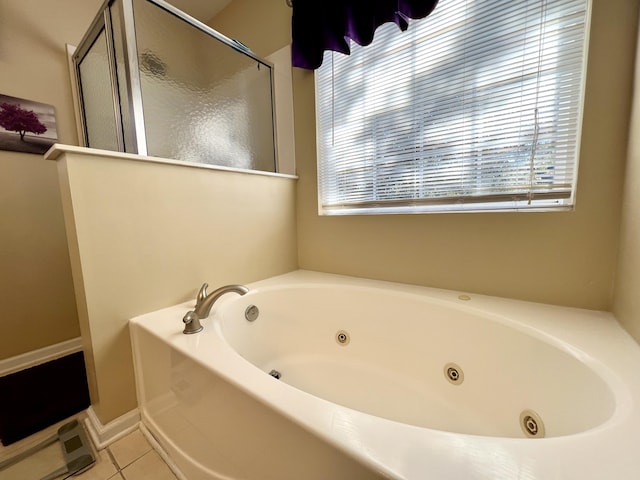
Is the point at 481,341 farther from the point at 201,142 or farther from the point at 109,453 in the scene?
the point at 201,142

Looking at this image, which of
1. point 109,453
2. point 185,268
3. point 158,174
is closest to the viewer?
point 109,453

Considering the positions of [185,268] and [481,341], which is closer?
[481,341]

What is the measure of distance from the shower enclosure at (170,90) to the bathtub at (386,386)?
813 millimetres

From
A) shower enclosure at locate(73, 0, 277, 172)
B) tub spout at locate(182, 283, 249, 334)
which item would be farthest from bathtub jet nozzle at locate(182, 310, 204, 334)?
shower enclosure at locate(73, 0, 277, 172)

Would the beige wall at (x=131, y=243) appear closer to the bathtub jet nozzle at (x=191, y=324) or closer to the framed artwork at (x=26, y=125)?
the bathtub jet nozzle at (x=191, y=324)

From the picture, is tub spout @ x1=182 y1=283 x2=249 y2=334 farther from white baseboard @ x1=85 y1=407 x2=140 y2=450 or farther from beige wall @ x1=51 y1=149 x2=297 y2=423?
white baseboard @ x1=85 y1=407 x2=140 y2=450

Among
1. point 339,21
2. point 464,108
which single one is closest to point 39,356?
point 339,21

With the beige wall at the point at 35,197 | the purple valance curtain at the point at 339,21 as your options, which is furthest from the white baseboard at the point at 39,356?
the purple valance curtain at the point at 339,21

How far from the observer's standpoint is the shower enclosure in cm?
104

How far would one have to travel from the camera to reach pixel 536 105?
91 centimetres

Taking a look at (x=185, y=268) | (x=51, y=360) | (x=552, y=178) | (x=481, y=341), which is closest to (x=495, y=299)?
(x=481, y=341)

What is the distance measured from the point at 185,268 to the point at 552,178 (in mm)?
1552

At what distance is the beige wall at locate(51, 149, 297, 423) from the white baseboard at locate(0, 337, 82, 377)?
2.84 feet

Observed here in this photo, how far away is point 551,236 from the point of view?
0.92 metres
